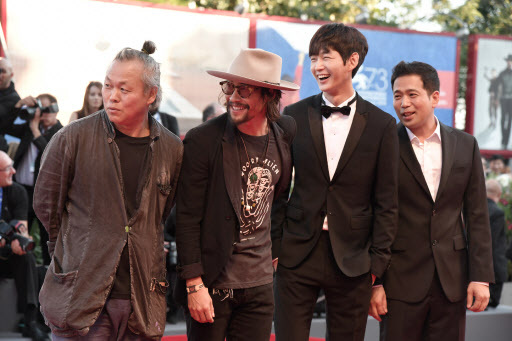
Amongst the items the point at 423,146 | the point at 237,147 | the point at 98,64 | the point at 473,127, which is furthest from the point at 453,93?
the point at 237,147

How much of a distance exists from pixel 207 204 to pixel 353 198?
81 centimetres

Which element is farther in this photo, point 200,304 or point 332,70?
point 332,70

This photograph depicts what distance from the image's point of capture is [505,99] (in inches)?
541

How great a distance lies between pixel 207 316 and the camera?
3057 millimetres

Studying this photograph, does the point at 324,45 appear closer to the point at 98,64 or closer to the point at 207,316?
the point at 207,316

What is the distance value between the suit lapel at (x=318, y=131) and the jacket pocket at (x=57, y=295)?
1348 mm

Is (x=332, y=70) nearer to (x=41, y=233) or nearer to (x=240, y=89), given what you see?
(x=240, y=89)

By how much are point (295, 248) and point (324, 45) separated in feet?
3.37

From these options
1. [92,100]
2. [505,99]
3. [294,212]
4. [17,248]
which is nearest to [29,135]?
[92,100]

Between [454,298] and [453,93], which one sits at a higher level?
[453,93]

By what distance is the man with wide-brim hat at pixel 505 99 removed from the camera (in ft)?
44.7

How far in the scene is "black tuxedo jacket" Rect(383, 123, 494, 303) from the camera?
3.82 m

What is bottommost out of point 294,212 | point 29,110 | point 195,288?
point 195,288

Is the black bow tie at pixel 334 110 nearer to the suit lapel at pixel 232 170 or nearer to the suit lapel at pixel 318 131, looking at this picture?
the suit lapel at pixel 318 131
